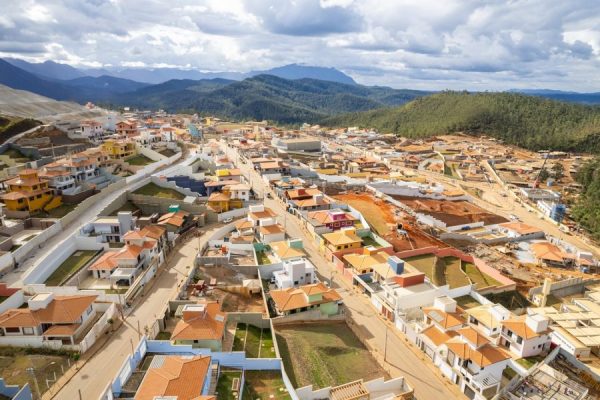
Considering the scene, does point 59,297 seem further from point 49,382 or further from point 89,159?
point 89,159

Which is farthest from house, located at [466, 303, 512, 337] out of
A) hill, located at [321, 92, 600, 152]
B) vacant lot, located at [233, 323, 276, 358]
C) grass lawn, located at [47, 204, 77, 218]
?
hill, located at [321, 92, 600, 152]

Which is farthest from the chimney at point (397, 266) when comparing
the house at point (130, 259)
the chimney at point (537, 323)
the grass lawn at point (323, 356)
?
the house at point (130, 259)

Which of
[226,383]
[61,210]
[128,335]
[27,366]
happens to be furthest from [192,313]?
[61,210]

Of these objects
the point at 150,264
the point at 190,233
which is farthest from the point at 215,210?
the point at 150,264

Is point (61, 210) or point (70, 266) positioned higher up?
point (61, 210)

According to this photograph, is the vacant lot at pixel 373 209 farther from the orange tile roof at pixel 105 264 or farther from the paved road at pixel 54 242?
the paved road at pixel 54 242

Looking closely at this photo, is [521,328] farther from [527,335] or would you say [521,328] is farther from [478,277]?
[478,277]

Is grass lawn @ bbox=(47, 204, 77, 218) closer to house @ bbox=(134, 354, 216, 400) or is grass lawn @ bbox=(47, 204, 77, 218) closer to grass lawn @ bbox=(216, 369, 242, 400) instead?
house @ bbox=(134, 354, 216, 400)
